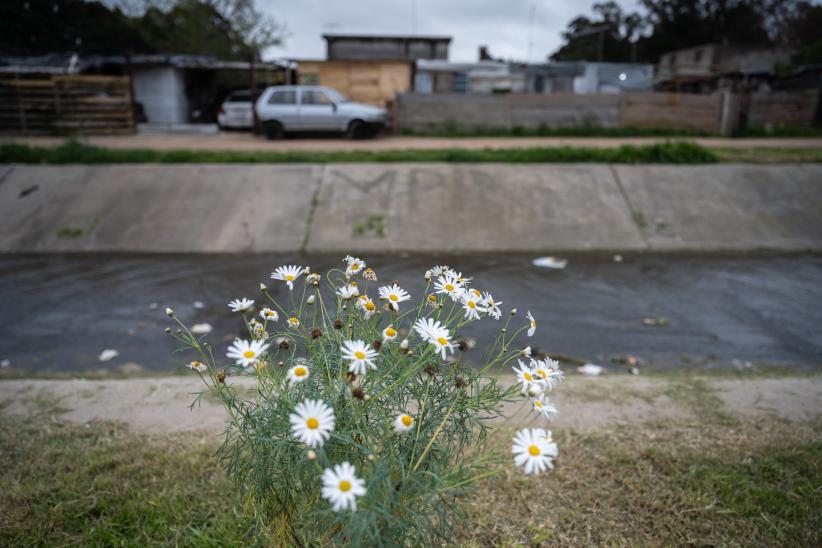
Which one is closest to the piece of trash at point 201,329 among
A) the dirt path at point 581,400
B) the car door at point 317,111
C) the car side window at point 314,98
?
the dirt path at point 581,400

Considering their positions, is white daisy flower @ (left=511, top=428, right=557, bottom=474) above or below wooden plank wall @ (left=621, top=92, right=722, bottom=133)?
below

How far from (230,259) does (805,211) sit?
881 cm

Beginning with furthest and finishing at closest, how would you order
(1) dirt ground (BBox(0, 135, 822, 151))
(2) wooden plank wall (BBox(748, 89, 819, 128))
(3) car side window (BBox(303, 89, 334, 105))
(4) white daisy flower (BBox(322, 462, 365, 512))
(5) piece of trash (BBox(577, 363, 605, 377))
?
1. (2) wooden plank wall (BBox(748, 89, 819, 128))
2. (3) car side window (BBox(303, 89, 334, 105))
3. (1) dirt ground (BBox(0, 135, 822, 151))
4. (5) piece of trash (BBox(577, 363, 605, 377))
5. (4) white daisy flower (BBox(322, 462, 365, 512))

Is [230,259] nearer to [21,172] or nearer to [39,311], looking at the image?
[39,311]

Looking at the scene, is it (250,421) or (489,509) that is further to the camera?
(489,509)

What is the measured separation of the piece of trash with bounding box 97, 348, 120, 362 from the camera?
4926mm

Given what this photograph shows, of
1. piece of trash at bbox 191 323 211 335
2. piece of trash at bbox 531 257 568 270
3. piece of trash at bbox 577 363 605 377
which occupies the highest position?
piece of trash at bbox 531 257 568 270

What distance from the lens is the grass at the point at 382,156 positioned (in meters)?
10.8

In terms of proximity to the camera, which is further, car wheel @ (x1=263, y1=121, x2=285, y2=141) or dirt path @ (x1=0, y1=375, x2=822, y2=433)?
car wheel @ (x1=263, y1=121, x2=285, y2=141)

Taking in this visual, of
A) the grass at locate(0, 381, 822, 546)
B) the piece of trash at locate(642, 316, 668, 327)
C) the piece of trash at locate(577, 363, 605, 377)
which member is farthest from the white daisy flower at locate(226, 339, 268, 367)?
the piece of trash at locate(642, 316, 668, 327)

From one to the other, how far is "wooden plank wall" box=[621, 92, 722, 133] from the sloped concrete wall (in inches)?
270

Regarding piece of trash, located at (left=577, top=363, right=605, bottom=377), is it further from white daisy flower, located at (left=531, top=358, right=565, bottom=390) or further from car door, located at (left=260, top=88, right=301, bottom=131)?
car door, located at (left=260, top=88, right=301, bottom=131)

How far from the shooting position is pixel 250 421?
1686mm

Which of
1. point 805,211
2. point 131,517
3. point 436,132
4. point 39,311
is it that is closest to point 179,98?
point 436,132
